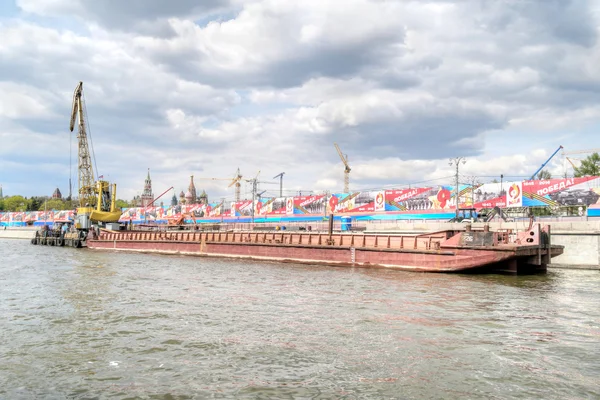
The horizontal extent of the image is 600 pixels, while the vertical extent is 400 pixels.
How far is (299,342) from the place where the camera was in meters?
10.3

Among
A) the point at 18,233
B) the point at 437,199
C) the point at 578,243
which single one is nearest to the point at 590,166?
the point at 437,199

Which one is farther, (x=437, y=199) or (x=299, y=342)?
(x=437, y=199)

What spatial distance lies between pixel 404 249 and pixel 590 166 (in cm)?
8189

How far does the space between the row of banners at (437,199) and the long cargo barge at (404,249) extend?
97.3 feet

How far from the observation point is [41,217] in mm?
147125

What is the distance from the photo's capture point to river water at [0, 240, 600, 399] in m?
7.57

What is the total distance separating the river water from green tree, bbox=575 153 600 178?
273 ft

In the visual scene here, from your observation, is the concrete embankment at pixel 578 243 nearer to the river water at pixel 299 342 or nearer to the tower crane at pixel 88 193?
the river water at pixel 299 342

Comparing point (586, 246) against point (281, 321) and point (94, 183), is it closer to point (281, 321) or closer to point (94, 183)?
point (281, 321)

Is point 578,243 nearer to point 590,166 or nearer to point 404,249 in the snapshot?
point 404,249

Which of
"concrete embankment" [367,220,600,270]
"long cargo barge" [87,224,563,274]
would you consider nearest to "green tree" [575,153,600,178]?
"concrete embankment" [367,220,600,270]

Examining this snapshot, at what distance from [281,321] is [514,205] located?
51.9 m

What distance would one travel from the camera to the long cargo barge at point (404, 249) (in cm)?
2448

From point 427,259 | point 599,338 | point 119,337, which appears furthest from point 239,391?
point 427,259
